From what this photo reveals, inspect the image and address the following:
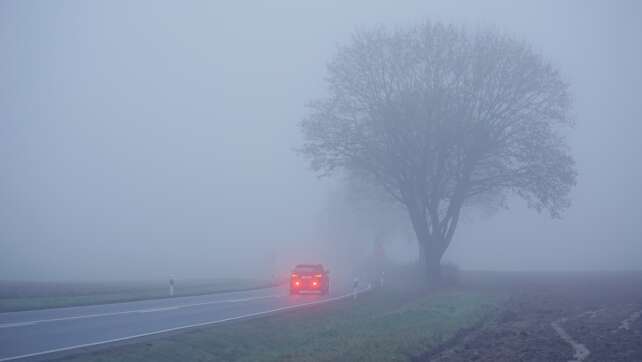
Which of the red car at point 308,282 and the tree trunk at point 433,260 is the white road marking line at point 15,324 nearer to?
the red car at point 308,282

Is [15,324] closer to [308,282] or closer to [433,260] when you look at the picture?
[308,282]

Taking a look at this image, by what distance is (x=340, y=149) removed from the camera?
44281 millimetres

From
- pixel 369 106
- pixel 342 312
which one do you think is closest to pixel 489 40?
pixel 369 106

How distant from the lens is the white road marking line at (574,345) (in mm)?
14256

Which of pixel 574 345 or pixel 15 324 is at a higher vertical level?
pixel 15 324

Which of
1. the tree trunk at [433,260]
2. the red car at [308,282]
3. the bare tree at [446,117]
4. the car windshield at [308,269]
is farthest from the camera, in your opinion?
the tree trunk at [433,260]

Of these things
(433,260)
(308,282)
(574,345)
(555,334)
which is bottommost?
(574,345)

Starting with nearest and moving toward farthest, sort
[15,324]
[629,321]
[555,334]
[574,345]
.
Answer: [574,345] → [555,334] → [15,324] → [629,321]

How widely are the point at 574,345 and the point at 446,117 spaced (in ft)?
90.3

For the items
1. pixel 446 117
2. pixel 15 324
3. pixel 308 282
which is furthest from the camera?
pixel 446 117

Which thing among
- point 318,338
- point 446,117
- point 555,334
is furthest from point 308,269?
point 555,334

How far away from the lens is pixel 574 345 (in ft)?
52.5

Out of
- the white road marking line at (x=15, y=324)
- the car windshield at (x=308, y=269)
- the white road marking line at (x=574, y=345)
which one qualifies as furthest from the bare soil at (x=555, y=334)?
the car windshield at (x=308, y=269)

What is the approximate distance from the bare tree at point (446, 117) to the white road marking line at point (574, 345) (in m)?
22.8
